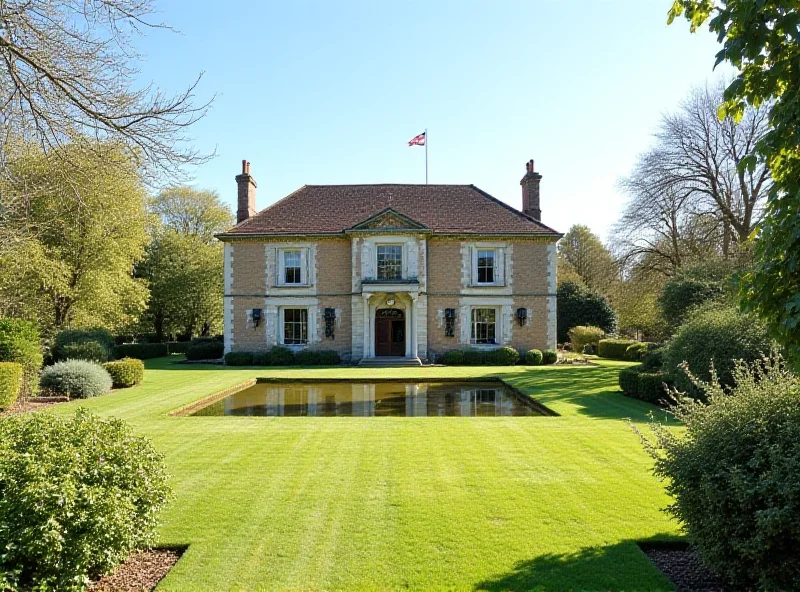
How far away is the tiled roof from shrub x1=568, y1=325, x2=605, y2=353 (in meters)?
10.8

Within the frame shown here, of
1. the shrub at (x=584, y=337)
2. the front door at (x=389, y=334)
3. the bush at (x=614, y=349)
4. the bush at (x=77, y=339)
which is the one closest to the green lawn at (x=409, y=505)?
the bush at (x=77, y=339)

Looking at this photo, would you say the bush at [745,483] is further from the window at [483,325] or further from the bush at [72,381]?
the window at [483,325]

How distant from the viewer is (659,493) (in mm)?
6355

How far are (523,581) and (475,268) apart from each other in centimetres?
2371

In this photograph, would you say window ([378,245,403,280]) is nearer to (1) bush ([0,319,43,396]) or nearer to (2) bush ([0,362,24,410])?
(1) bush ([0,319,43,396])

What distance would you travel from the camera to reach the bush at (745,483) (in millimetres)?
3617

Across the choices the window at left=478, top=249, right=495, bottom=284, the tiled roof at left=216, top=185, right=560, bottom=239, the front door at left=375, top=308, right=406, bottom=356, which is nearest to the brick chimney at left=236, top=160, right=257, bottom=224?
Result: the tiled roof at left=216, top=185, right=560, bottom=239

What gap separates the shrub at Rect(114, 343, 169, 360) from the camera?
32.0 meters

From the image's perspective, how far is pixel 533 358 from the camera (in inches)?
1022

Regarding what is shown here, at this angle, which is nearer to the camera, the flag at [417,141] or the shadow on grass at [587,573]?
the shadow on grass at [587,573]

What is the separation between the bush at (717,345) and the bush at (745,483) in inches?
322

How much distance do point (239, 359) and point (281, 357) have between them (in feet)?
7.04

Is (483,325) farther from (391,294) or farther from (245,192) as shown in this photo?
(245,192)

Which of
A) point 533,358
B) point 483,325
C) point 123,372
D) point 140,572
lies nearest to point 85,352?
point 123,372
